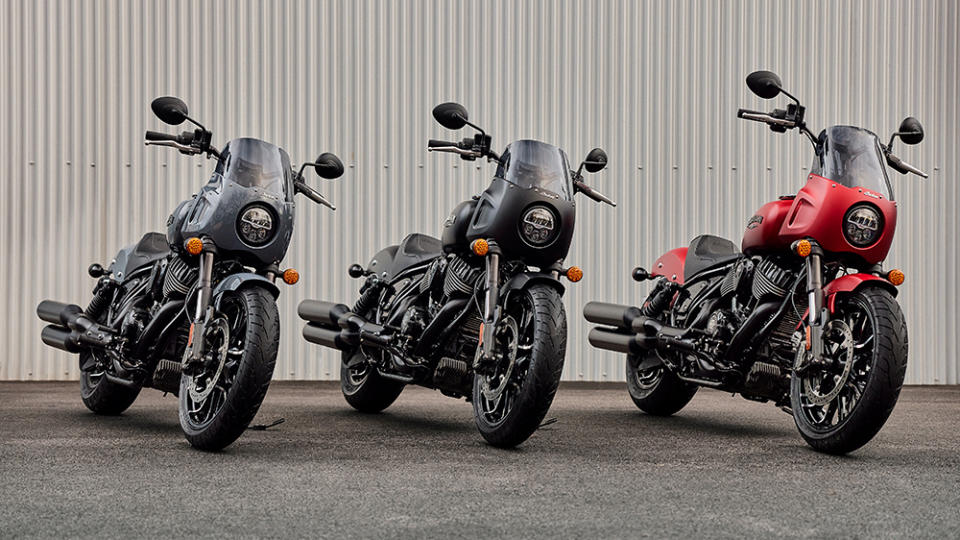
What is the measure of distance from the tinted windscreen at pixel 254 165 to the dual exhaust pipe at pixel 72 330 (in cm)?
122

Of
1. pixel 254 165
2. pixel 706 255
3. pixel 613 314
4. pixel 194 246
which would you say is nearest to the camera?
pixel 194 246

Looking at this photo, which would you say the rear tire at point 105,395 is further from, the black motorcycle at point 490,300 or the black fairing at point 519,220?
the black fairing at point 519,220

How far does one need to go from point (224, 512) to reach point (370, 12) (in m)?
7.06

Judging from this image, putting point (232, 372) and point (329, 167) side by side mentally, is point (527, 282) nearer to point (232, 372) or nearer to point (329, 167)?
point (232, 372)

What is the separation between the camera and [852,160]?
204 inches

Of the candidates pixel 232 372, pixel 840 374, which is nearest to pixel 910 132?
pixel 840 374

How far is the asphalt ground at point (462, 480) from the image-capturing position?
3.24m

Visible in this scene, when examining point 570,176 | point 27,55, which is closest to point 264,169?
Answer: point 570,176

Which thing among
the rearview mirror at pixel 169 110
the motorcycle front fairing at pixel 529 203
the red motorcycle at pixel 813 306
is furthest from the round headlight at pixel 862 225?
the rearview mirror at pixel 169 110

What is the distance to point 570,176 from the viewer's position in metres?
5.60

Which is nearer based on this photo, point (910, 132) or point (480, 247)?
point (480, 247)

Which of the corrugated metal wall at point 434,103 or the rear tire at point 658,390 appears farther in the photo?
the corrugated metal wall at point 434,103

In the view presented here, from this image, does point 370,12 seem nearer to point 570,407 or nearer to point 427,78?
point 427,78

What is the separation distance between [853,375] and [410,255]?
2771mm
